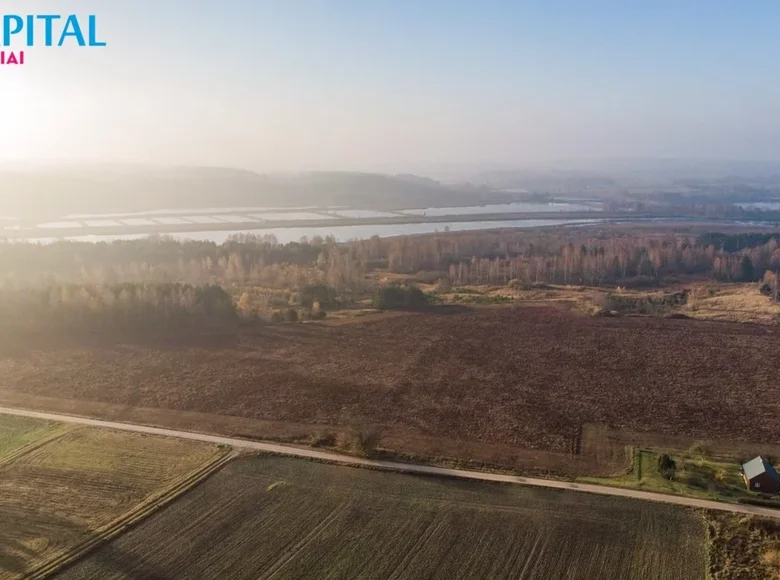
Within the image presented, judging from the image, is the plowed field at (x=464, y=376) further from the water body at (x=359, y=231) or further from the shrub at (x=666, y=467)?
the water body at (x=359, y=231)

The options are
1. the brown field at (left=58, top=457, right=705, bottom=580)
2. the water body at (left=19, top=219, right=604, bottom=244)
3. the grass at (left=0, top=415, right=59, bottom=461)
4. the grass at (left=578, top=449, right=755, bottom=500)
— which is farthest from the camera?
the water body at (left=19, top=219, right=604, bottom=244)

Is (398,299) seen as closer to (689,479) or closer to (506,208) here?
(689,479)

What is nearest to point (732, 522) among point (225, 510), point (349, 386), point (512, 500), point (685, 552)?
point (685, 552)

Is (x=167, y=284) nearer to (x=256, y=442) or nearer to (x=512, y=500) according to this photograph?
(x=256, y=442)

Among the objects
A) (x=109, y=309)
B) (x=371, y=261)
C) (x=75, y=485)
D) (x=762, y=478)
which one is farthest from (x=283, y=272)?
(x=762, y=478)

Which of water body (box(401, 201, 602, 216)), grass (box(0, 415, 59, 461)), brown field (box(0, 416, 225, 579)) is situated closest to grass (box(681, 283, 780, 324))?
brown field (box(0, 416, 225, 579))

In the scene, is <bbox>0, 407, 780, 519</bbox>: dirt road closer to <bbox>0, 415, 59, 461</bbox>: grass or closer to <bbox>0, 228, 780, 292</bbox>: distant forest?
<bbox>0, 415, 59, 461</bbox>: grass

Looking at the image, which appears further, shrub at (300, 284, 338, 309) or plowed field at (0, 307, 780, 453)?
shrub at (300, 284, 338, 309)
